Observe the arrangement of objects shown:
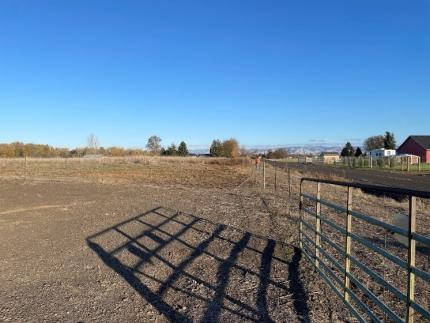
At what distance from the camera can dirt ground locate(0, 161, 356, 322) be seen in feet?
16.4

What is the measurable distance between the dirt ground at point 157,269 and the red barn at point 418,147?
240 feet

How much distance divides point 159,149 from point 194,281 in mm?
150538

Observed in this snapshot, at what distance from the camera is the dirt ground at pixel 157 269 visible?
16.4 feet

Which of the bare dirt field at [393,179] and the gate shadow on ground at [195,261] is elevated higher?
the bare dirt field at [393,179]

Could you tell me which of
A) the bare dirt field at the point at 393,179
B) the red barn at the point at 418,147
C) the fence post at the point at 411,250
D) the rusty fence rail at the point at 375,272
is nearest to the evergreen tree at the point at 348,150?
the red barn at the point at 418,147

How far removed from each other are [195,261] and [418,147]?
81079 millimetres

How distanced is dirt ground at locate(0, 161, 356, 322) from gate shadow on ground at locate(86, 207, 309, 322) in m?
0.01

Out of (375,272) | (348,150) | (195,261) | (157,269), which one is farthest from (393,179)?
(348,150)

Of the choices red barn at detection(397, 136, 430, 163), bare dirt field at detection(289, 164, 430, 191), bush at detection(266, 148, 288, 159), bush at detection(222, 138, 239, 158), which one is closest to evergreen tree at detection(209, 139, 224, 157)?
bush at detection(222, 138, 239, 158)

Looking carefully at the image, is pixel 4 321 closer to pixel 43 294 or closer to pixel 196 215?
pixel 43 294

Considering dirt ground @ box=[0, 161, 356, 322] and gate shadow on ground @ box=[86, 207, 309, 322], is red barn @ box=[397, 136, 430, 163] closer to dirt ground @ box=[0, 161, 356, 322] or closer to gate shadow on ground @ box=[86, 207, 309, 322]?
dirt ground @ box=[0, 161, 356, 322]

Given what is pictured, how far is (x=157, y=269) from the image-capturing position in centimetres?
684

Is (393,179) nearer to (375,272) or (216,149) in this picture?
(375,272)

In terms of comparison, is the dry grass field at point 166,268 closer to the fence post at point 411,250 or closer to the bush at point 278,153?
the fence post at point 411,250
